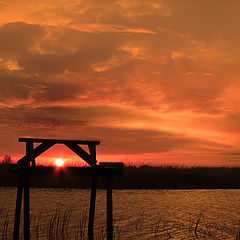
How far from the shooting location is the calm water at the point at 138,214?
1772 centimetres

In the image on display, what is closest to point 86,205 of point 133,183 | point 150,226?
point 150,226

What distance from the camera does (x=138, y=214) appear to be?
23.0m

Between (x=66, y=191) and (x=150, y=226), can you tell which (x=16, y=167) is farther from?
(x=66, y=191)

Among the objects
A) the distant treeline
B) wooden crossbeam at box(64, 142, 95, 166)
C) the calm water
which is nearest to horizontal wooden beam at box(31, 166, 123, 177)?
wooden crossbeam at box(64, 142, 95, 166)

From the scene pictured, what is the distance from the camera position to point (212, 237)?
17625 mm

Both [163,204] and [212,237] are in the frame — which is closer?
[212,237]

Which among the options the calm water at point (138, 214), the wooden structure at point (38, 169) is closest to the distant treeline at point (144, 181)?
the calm water at point (138, 214)

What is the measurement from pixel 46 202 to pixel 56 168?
11.8m

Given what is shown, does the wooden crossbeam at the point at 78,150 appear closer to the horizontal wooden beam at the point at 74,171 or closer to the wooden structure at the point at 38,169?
the wooden structure at the point at 38,169

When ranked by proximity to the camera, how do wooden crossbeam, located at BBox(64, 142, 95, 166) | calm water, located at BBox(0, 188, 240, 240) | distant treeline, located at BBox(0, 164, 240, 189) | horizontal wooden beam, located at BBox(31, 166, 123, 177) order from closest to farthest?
horizontal wooden beam, located at BBox(31, 166, 123, 177) < wooden crossbeam, located at BBox(64, 142, 95, 166) < calm water, located at BBox(0, 188, 240, 240) < distant treeline, located at BBox(0, 164, 240, 189)

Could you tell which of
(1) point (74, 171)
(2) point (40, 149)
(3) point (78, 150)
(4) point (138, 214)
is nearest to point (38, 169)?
(2) point (40, 149)

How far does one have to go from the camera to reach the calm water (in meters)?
17.7

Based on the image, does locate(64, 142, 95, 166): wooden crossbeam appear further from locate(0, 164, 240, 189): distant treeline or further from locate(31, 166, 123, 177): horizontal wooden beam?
locate(0, 164, 240, 189): distant treeline

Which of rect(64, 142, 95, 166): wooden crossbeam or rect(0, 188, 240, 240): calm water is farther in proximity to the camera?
rect(0, 188, 240, 240): calm water
